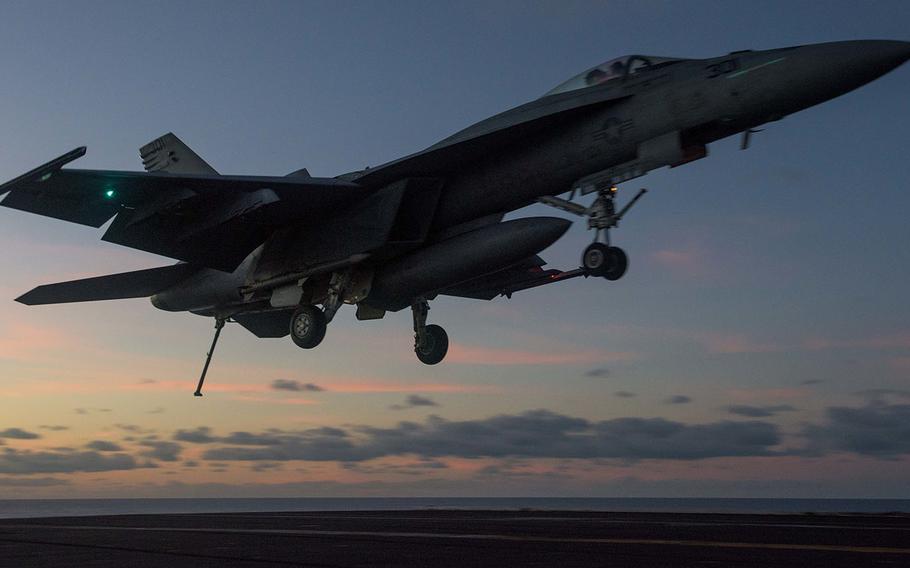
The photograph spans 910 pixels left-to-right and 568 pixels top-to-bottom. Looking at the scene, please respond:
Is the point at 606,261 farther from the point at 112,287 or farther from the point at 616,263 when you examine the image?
the point at 112,287

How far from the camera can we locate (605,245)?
1551 cm

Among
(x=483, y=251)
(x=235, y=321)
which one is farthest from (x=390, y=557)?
(x=235, y=321)

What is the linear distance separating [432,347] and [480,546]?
39.1ft

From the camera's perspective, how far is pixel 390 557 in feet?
26.1

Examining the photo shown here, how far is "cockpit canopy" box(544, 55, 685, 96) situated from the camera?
621 inches

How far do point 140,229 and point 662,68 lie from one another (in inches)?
442

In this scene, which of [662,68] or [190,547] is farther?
[662,68]

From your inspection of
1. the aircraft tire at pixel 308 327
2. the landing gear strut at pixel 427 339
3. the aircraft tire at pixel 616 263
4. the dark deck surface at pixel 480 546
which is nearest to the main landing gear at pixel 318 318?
the aircraft tire at pixel 308 327

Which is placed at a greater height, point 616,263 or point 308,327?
point 616,263

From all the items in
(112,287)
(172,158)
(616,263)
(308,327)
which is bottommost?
(308,327)

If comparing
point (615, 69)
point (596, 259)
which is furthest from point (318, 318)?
point (615, 69)

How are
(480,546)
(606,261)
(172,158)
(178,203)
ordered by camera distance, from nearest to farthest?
(480,546), (606,261), (178,203), (172,158)

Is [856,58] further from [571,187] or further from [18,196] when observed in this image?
[18,196]

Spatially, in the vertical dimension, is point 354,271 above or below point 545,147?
below
